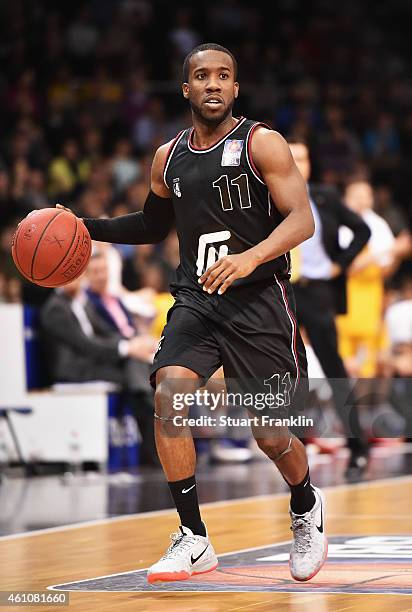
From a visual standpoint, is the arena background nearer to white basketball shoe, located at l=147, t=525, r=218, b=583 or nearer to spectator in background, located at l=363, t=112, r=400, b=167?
spectator in background, located at l=363, t=112, r=400, b=167

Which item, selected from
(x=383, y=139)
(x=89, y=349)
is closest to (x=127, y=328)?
(x=89, y=349)

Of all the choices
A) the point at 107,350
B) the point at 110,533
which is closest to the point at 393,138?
the point at 107,350

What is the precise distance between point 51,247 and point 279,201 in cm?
93

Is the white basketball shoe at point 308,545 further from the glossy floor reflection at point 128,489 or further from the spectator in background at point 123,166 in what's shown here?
the spectator in background at point 123,166

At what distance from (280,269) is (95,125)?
10600 millimetres

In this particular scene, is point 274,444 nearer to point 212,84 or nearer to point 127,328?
point 212,84

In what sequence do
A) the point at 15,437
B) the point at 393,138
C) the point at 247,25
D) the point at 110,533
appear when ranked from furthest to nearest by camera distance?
the point at 247,25, the point at 393,138, the point at 15,437, the point at 110,533

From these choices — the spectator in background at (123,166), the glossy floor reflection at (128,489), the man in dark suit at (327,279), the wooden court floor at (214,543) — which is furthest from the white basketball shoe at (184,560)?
the spectator in background at (123,166)

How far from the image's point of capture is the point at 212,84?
5.21 m

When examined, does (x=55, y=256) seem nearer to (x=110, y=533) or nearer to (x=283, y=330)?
(x=283, y=330)

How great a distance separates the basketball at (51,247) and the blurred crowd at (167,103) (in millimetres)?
6014

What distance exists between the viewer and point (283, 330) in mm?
5320

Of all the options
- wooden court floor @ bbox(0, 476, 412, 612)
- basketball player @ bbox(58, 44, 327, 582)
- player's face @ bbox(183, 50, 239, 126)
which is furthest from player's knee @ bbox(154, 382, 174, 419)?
player's face @ bbox(183, 50, 239, 126)

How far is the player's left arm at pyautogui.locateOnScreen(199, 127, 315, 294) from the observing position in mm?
5016
